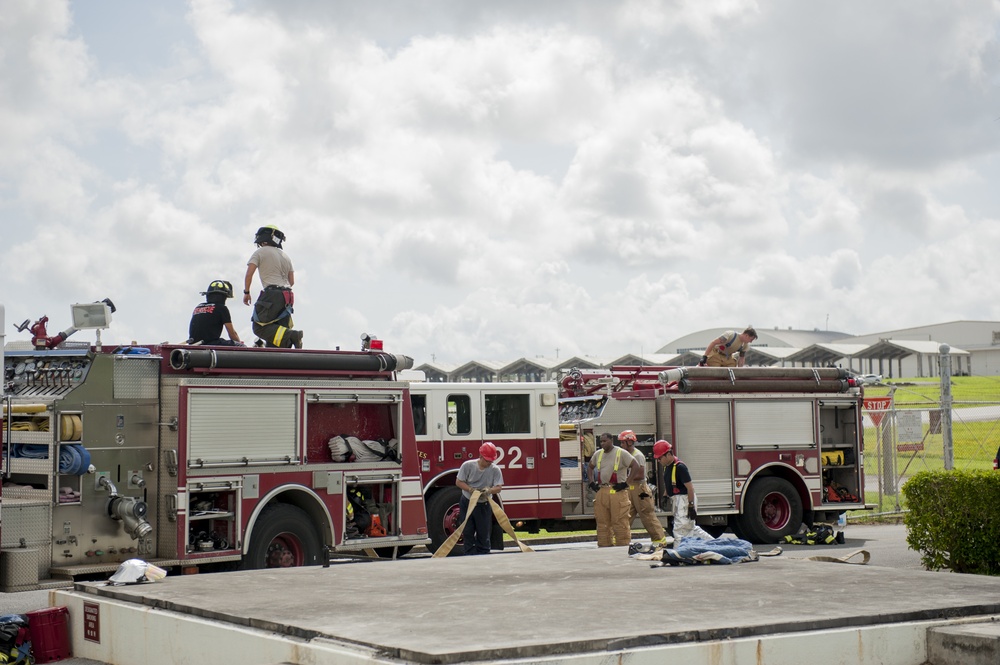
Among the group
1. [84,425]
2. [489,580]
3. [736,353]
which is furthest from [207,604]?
[736,353]

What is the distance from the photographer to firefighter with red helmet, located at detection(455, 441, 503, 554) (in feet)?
46.9

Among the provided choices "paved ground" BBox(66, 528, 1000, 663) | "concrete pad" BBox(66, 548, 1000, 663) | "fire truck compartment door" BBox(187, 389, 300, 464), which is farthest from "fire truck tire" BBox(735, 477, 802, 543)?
"fire truck compartment door" BBox(187, 389, 300, 464)

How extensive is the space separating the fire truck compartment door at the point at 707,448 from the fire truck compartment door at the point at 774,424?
278 millimetres

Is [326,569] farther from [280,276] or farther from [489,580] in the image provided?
[280,276]

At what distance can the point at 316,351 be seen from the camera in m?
12.9

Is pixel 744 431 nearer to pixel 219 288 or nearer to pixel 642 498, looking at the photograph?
pixel 642 498

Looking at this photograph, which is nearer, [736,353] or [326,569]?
[326,569]

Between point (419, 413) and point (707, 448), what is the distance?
→ 4.77 meters

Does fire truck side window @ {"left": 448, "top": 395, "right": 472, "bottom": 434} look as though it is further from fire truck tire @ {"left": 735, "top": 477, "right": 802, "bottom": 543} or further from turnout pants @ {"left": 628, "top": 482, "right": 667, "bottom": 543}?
fire truck tire @ {"left": 735, "top": 477, "right": 802, "bottom": 543}

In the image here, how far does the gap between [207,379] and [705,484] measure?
8921 millimetres

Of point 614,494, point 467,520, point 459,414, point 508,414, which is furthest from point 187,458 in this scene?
point 508,414

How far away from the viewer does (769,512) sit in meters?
19.0

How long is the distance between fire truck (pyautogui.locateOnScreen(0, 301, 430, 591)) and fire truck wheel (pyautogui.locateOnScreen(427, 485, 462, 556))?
222cm

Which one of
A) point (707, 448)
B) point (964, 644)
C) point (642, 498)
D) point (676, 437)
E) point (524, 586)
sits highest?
point (676, 437)
